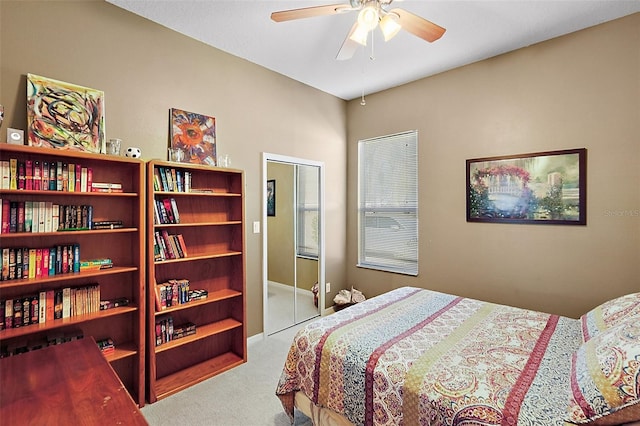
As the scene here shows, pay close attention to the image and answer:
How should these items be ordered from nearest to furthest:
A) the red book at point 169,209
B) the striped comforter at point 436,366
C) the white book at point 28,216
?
the striped comforter at point 436,366 → the white book at point 28,216 → the red book at point 169,209

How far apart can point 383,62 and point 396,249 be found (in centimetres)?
214

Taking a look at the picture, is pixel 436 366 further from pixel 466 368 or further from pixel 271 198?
pixel 271 198

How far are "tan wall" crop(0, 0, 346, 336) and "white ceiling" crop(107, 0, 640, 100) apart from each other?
19 cm

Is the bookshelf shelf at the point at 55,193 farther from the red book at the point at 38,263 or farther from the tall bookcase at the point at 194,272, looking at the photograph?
the red book at the point at 38,263

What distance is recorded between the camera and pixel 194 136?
2775 millimetres

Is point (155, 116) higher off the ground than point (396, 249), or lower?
higher

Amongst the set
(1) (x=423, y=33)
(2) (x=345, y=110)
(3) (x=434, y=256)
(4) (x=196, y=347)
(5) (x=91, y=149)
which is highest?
(2) (x=345, y=110)

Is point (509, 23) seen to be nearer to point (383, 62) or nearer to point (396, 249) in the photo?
point (383, 62)

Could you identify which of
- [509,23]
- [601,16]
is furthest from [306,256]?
[601,16]

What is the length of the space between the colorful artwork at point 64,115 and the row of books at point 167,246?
745 mm

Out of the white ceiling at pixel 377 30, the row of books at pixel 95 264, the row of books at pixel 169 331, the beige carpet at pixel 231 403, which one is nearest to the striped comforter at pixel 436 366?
the beige carpet at pixel 231 403

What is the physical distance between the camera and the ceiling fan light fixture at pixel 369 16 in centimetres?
179

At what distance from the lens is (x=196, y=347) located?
109 inches

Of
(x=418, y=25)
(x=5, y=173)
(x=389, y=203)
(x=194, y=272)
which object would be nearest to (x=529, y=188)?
(x=389, y=203)
